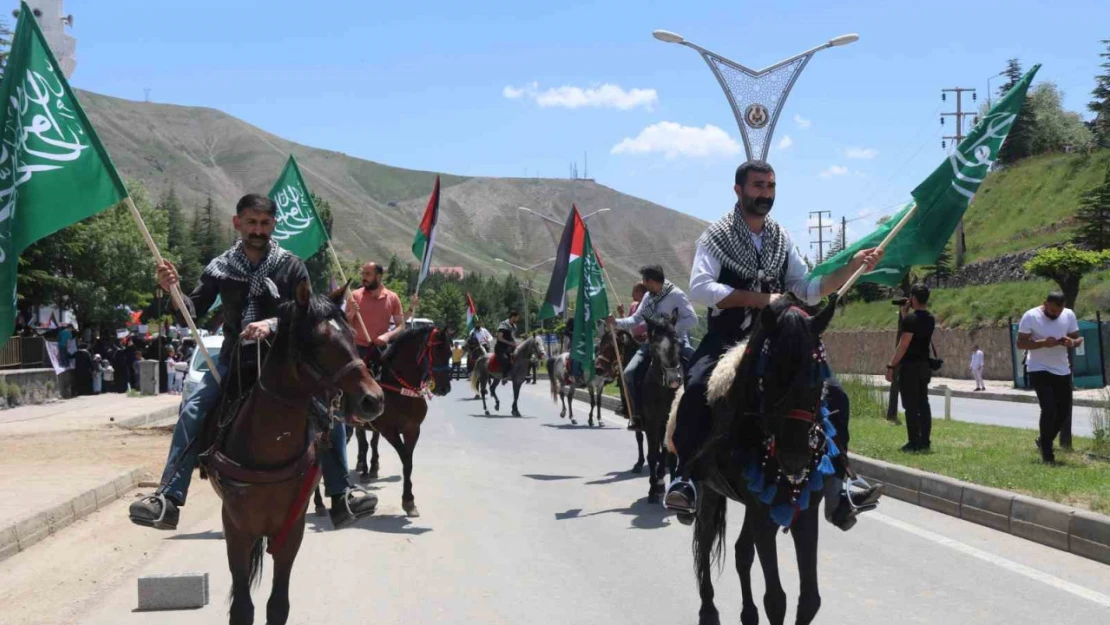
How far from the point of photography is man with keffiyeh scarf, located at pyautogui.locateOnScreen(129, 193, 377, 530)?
6.25m

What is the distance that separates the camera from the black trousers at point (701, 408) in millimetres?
5605

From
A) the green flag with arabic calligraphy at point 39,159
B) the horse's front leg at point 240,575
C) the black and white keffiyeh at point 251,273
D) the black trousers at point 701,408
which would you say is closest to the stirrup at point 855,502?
the black trousers at point 701,408

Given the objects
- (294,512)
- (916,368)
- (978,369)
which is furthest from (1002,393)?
(294,512)

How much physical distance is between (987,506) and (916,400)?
392 cm

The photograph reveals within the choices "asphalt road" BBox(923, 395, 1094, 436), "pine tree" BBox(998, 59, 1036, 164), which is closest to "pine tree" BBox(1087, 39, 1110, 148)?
"pine tree" BBox(998, 59, 1036, 164)

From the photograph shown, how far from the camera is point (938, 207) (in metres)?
7.82

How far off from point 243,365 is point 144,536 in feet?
16.4

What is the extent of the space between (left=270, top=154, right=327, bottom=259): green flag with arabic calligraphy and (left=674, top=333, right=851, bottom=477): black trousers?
7646 millimetres

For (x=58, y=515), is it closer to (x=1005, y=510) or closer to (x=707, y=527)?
(x=707, y=527)

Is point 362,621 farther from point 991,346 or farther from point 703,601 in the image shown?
point 991,346

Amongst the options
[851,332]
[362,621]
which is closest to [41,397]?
[362,621]

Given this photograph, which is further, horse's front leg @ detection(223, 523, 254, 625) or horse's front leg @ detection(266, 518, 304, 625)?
horse's front leg @ detection(266, 518, 304, 625)

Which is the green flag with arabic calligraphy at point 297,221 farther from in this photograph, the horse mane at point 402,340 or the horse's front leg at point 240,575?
the horse's front leg at point 240,575

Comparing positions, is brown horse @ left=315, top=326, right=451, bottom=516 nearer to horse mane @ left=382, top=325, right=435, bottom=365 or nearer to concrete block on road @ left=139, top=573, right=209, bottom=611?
horse mane @ left=382, top=325, right=435, bottom=365
